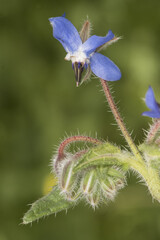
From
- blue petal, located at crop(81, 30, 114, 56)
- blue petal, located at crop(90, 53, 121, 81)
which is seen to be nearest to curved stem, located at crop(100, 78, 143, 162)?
blue petal, located at crop(90, 53, 121, 81)

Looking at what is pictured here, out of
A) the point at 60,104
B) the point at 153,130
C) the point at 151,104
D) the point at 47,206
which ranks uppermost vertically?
the point at 60,104

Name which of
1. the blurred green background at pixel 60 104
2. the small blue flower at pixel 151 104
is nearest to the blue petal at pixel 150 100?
the small blue flower at pixel 151 104

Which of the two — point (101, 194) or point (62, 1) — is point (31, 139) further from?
point (101, 194)

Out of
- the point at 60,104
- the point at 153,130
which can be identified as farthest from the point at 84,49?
the point at 60,104

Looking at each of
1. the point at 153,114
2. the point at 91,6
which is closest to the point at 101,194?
the point at 153,114

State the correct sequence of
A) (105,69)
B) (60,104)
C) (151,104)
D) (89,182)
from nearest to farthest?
(151,104)
(105,69)
(89,182)
(60,104)

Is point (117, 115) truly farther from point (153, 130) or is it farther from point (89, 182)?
point (89, 182)
